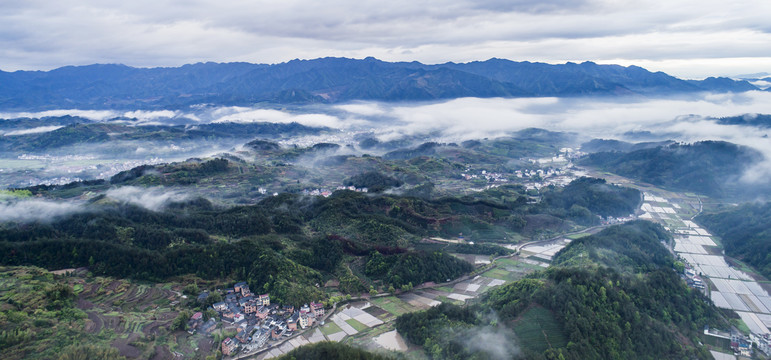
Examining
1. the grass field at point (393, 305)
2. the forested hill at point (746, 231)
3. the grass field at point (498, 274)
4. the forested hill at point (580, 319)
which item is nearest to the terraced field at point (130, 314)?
the grass field at point (393, 305)

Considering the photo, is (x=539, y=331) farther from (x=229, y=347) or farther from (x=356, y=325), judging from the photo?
(x=229, y=347)

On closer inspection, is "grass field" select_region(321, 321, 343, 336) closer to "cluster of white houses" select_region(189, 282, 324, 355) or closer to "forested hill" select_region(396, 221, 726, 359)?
"cluster of white houses" select_region(189, 282, 324, 355)

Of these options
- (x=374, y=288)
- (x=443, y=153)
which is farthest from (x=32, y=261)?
(x=443, y=153)

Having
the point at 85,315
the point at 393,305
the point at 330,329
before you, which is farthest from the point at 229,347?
the point at 393,305

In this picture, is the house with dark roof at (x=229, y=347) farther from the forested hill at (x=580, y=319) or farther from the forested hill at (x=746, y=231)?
the forested hill at (x=746, y=231)

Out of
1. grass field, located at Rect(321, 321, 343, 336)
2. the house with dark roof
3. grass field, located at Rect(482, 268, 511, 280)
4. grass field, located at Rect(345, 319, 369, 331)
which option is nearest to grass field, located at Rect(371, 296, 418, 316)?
grass field, located at Rect(345, 319, 369, 331)

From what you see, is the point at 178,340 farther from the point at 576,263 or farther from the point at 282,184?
the point at 282,184
